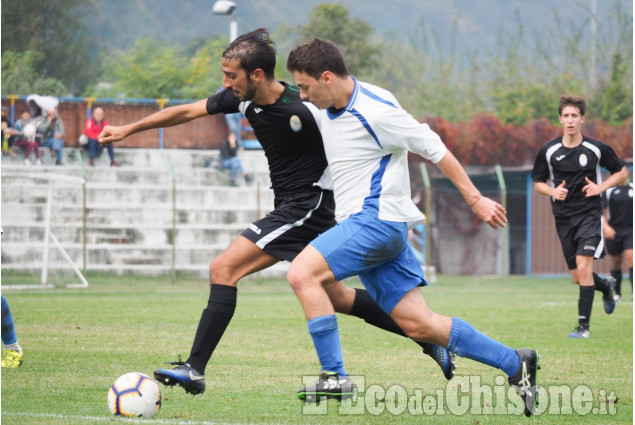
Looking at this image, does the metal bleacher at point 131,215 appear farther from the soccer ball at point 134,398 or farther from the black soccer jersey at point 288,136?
the soccer ball at point 134,398

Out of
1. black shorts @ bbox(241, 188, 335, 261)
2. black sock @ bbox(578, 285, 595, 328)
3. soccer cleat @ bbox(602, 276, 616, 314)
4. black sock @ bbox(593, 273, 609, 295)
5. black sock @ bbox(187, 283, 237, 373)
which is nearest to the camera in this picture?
black sock @ bbox(187, 283, 237, 373)

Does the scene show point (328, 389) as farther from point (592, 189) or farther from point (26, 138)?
point (26, 138)

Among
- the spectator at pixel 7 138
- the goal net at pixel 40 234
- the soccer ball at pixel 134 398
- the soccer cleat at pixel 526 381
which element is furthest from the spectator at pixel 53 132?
the soccer cleat at pixel 526 381

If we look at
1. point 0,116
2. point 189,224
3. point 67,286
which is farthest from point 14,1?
point 67,286

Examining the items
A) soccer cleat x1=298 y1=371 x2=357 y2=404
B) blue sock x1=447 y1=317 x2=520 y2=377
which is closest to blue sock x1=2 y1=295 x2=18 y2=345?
soccer cleat x1=298 y1=371 x2=357 y2=404

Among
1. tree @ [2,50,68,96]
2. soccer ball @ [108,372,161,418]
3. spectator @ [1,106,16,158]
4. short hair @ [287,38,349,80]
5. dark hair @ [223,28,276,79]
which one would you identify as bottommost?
soccer ball @ [108,372,161,418]

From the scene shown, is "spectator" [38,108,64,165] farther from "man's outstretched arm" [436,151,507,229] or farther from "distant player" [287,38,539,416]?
"man's outstretched arm" [436,151,507,229]

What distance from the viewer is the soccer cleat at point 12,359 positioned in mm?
7544

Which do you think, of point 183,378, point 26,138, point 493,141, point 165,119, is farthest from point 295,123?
point 493,141

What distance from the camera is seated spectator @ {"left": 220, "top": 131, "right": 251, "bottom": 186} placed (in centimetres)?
2528

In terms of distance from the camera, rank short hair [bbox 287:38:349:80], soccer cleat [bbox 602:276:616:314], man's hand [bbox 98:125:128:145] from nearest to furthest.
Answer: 1. short hair [bbox 287:38:349:80]
2. man's hand [bbox 98:125:128:145]
3. soccer cleat [bbox 602:276:616:314]

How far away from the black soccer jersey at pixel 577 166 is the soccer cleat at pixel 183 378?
5634mm

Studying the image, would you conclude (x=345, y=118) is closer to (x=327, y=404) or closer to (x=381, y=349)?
(x=327, y=404)

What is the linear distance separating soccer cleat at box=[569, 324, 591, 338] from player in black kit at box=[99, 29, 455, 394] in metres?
4.18
